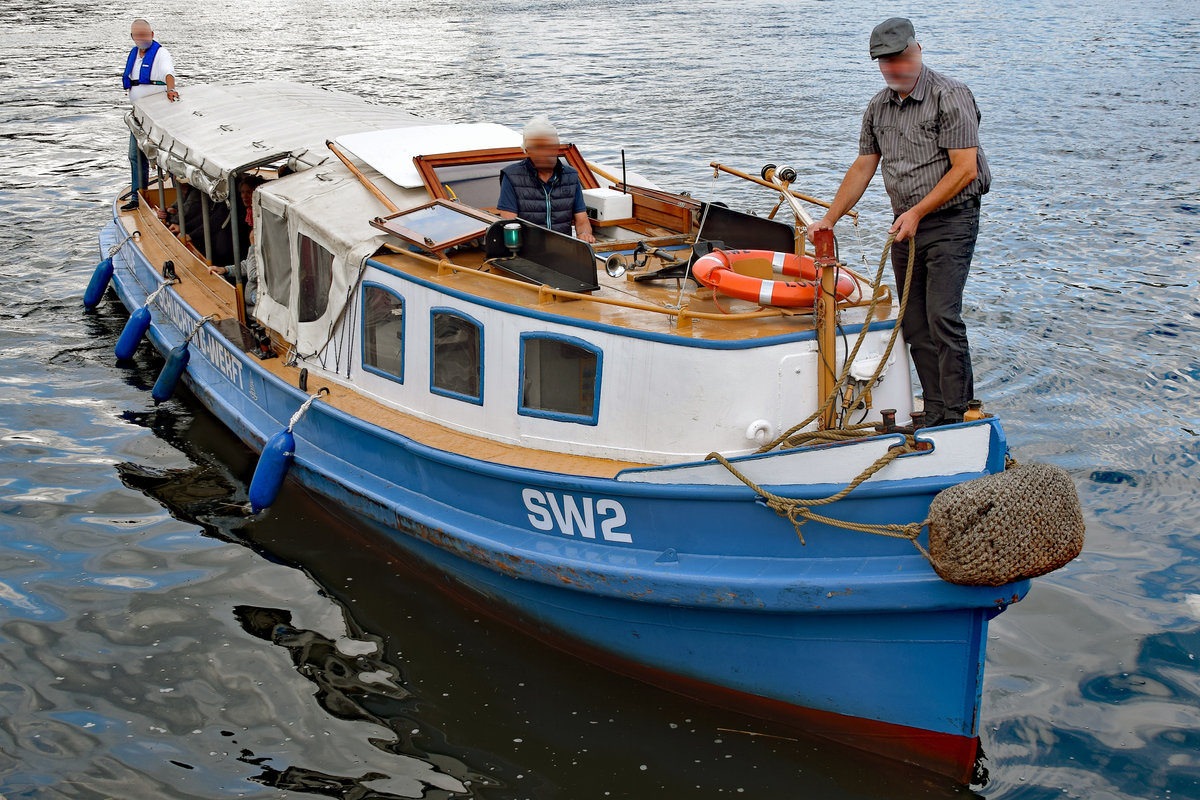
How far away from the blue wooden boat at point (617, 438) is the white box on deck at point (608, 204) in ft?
0.08

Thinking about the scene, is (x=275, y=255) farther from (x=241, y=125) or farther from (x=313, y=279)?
(x=241, y=125)

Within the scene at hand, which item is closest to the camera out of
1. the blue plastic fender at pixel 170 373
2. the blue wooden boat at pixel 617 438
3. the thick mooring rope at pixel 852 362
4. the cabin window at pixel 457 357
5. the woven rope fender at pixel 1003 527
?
the woven rope fender at pixel 1003 527

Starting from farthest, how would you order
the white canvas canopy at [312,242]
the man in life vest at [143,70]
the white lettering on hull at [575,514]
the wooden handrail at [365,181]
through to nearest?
the man in life vest at [143,70], the wooden handrail at [365,181], the white canvas canopy at [312,242], the white lettering on hull at [575,514]

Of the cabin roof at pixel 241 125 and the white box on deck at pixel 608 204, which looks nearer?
the white box on deck at pixel 608 204

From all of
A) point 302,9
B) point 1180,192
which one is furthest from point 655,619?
point 302,9

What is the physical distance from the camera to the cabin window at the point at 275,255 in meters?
8.29

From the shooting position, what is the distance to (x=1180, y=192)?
53.9 ft

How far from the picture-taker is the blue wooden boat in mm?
5527

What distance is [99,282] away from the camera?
488 inches

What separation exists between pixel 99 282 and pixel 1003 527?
10.9 metres

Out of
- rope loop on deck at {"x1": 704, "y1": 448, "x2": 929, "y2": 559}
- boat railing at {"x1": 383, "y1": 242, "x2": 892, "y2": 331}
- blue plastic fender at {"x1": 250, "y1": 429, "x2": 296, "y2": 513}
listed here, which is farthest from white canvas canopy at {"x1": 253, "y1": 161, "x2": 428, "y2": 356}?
rope loop on deck at {"x1": 704, "y1": 448, "x2": 929, "y2": 559}

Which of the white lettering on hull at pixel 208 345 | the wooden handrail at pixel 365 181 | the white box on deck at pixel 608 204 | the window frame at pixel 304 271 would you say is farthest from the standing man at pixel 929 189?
the white lettering on hull at pixel 208 345

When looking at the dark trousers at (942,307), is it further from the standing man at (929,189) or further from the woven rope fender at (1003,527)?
the woven rope fender at (1003,527)

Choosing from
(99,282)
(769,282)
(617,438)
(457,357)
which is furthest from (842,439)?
(99,282)
